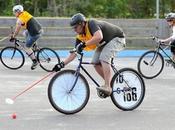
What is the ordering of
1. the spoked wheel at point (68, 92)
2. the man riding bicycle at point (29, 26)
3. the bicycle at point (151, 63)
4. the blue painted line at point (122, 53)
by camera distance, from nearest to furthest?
the spoked wheel at point (68, 92) < the bicycle at point (151, 63) < the man riding bicycle at point (29, 26) < the blue painted line at point (122, 53)

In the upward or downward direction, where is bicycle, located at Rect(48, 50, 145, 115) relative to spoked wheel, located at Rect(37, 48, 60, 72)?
upward

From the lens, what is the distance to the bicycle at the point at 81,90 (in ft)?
32.8

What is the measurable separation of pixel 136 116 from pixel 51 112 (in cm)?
138

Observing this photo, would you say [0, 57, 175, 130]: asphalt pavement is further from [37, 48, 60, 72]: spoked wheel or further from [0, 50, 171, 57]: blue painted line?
[0, 50, 171, 57]: blue painted line

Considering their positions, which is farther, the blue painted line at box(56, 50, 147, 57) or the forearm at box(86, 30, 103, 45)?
the blue painted line at box(56, 50, 147, 57)

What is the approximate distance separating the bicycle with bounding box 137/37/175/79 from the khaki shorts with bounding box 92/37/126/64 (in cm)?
478

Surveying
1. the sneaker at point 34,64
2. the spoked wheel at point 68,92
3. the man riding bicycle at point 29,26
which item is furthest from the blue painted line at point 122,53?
the spoked wheel at point 68,92

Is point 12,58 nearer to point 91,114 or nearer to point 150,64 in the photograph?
point 150,64

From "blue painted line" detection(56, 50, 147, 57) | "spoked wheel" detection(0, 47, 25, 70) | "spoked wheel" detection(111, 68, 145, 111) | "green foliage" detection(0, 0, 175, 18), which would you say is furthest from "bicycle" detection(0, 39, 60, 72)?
"green foliage" detection(0, 0, 175, 18)

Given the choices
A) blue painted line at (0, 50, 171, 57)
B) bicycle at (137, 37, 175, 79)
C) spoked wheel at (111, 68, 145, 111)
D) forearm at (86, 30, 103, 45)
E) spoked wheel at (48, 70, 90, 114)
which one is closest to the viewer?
forearm at (86, 30, 103, 45)

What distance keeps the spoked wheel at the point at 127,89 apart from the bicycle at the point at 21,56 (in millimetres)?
6547

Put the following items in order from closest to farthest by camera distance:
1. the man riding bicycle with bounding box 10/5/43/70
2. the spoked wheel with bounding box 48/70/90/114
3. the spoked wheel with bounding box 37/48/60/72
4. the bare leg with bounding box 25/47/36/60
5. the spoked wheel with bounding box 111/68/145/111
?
the spoked wheel with bounding box 48/70/90/114 < the spoked wheel with bounding box 111/68/145/111 < the man riding bicycle with bounding box 10/5/43/70 < the bare leg with bounding box 25/47/36/60 < the spoked wheel with bounding box 37/48/60/72

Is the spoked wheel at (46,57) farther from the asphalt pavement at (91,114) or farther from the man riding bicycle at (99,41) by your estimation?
the man riding bicycle at (99,41)

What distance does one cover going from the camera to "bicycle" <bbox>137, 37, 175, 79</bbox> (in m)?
15.2
